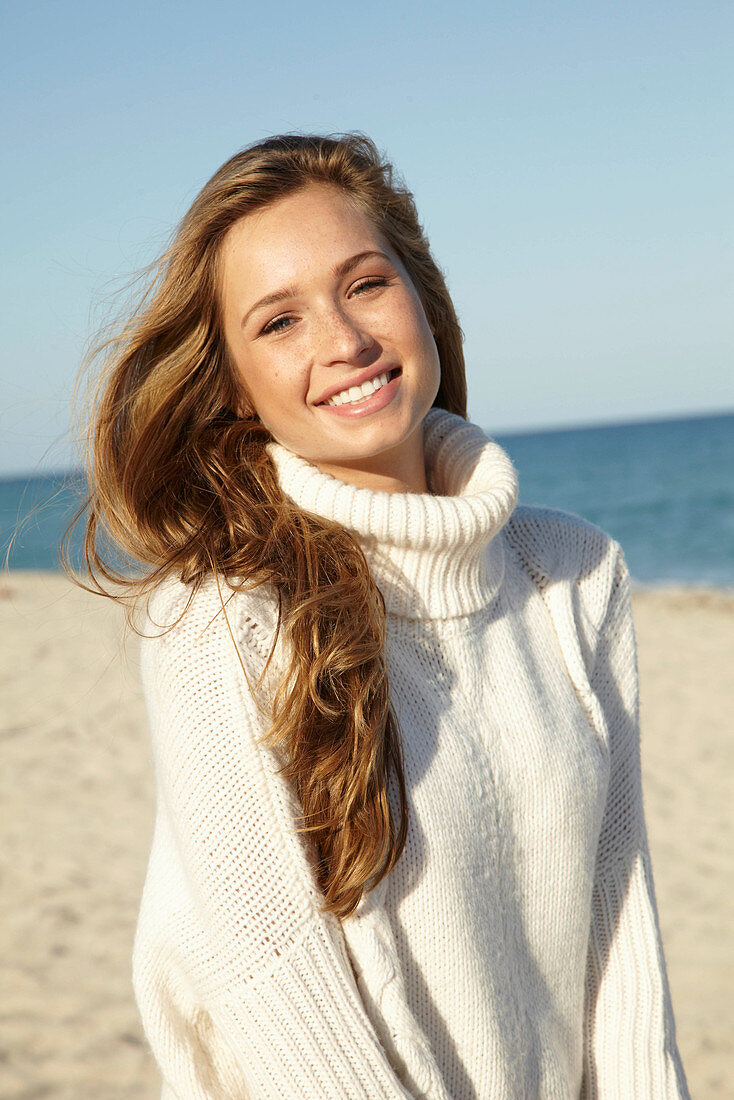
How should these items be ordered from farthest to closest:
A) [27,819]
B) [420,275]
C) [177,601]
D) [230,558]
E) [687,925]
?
[27,819], [687,925], [420,275], [230,558], [177,601]

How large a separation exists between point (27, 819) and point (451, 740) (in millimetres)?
4978

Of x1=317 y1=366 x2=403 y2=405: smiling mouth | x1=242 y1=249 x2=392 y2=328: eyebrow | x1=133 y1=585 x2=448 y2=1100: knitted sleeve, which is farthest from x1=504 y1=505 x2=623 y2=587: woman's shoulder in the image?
x1=133 y1=585 x2=448 y2=1100: knitted sleeve

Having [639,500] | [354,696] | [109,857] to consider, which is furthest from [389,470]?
[639,500]

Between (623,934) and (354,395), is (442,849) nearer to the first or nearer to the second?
(623,934)

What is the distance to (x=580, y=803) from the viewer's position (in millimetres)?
1826

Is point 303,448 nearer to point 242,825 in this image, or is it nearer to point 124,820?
point 242,825

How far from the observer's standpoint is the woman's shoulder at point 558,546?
2.13 meters

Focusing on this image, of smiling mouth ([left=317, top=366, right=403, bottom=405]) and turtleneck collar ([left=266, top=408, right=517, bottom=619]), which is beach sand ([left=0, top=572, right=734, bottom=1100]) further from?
smiling mouth ([left=317, top=366, right=403, bottom=405])

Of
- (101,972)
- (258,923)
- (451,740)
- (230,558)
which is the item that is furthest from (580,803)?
(101,972)

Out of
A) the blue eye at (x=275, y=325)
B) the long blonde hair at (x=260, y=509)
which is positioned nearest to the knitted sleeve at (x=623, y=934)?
the long blonde hair at (x=260, y=509)

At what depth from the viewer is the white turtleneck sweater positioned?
140 cm

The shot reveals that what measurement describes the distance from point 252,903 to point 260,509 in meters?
0.76

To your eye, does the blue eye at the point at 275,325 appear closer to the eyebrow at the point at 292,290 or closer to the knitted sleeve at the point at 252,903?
the eyebrow at the point at 292,290

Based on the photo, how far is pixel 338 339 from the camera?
1.74 metres
